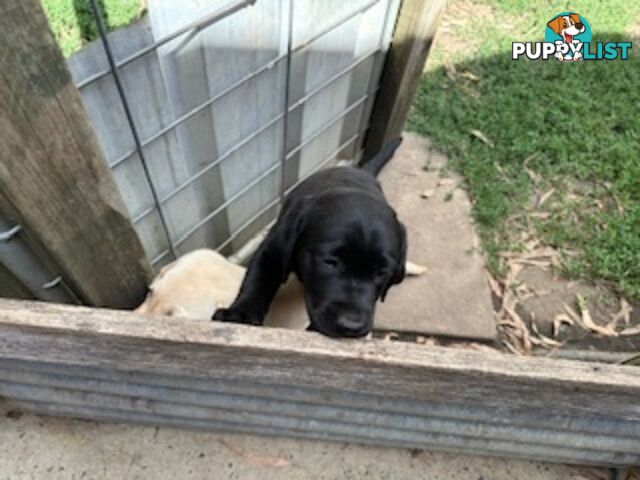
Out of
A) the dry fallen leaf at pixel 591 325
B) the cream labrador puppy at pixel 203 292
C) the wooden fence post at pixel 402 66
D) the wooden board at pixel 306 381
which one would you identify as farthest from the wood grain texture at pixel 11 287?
the dry fallen leaf at pixel 591 325

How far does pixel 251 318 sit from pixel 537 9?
12.9 feet

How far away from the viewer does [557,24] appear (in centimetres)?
458

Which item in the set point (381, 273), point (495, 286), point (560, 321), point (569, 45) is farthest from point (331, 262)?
point (569, 45)

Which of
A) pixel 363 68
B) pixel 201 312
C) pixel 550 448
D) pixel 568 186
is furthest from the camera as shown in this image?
pixel 568 186

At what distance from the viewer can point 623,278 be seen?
3.02 m

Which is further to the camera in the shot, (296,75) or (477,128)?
(477,128)

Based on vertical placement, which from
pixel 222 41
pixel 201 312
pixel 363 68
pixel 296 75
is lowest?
pixel 201 312

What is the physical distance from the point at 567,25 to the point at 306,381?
4.30m

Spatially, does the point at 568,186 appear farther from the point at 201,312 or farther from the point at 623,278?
the point at 201,312

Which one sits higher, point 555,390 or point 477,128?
point 555,390

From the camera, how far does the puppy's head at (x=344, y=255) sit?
189 centimetres

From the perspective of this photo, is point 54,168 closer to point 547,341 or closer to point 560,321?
point 547,341

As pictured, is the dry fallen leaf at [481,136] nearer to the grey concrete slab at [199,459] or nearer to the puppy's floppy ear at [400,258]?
the puppy's floppy ear at [400,258]

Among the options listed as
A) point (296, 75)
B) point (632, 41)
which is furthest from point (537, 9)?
point (296, 75)
